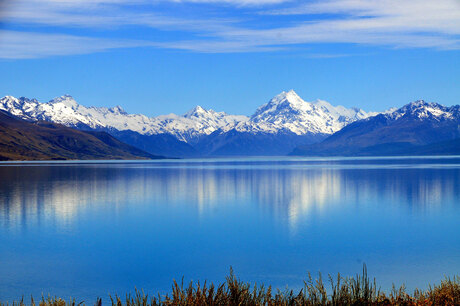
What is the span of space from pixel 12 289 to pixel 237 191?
6539 cm

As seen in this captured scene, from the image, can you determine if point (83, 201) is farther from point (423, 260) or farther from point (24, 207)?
point (423, 260)

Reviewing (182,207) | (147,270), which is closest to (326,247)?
(147,270)

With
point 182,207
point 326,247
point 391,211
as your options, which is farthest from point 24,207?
point 391,211

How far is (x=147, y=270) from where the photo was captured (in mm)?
33031

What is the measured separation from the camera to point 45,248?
130ft

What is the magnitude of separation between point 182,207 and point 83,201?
16510 millimetres

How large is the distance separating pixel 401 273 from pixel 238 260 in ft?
37.6

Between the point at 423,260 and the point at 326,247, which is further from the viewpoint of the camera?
the point at 326,247

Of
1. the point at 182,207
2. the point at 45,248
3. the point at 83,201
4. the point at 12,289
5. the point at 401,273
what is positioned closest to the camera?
the point at 12,289

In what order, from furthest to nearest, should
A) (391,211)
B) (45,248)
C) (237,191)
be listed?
(237,191)
(391,211)
(45,248)

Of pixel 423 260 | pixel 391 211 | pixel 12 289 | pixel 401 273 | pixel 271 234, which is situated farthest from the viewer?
pixel 391 211

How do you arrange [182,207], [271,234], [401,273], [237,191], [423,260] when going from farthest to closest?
[237,191] < [182,207] < [271,234] < [423,260] < [401,273]

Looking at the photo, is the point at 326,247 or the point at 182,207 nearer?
the point at 326,247

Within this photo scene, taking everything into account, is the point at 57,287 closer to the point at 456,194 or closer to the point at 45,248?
the point at 45,248
